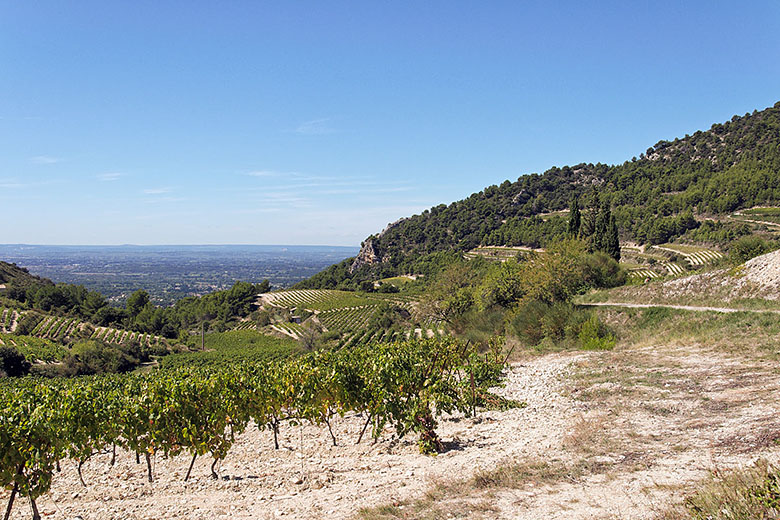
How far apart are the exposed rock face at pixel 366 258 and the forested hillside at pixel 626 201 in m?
0.43

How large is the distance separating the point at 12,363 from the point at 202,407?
6322cm

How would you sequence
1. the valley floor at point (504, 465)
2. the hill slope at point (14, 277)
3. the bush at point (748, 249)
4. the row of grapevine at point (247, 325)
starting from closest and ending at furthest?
the valley floor at point (504, 465) → the bush at point (748, 249) → the row of grapevine at point (247, 325) → the hill slope at point (14, 277)

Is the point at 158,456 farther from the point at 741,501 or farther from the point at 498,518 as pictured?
the point at 741,501

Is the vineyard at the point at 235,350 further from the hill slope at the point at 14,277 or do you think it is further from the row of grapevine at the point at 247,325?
the hill slope at the point at 14,277

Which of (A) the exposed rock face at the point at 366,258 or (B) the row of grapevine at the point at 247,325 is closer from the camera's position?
(B) the row of grapevine at the point at 247,325

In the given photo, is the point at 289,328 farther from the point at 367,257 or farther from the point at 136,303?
the point at 367,257

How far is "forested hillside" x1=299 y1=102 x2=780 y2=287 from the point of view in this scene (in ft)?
280

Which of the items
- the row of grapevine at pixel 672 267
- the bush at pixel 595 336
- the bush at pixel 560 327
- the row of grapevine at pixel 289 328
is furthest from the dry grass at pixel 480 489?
the row of grapevine at pixel 289 328

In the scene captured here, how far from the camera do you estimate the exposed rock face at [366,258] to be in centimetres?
16188

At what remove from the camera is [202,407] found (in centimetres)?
899

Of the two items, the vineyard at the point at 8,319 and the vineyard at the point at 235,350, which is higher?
the vineyard at the point at 8,319

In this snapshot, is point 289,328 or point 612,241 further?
point 289,328

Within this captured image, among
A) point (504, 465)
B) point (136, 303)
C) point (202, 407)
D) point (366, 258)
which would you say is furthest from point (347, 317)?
point (504, 465)

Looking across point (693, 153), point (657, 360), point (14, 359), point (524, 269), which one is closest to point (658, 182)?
point (693, 153)
